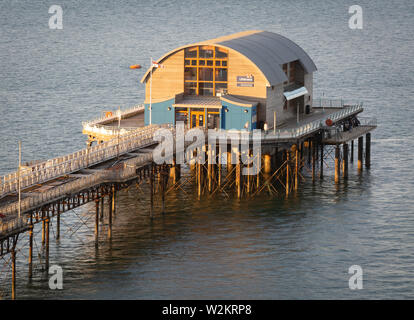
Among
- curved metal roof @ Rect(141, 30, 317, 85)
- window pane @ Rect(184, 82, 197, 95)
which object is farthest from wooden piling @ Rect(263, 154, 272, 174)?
window pane @ Rect(184, 82, 197, 95)

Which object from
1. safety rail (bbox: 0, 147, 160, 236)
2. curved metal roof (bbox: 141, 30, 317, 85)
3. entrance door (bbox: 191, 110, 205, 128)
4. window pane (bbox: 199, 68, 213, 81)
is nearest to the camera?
safety rail (bbox: 0, 147, 160, 236)

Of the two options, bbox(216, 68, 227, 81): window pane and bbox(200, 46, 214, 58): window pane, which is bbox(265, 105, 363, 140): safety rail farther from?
bbox(200, 46, 214, 58): window pane

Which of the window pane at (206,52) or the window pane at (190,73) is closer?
the window pane at (206,52)

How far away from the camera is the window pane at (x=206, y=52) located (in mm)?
123062

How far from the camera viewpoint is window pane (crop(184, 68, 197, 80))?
12462cm

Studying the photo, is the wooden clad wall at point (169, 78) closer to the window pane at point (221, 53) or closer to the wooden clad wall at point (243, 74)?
the window pane at point (221, 53)

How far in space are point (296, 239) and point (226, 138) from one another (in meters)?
18.3

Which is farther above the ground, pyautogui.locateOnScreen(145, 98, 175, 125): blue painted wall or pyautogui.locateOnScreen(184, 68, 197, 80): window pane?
pyautogui.locateOnScreen(184, 68, 197, 80): window pane

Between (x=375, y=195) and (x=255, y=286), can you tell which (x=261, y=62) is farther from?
(x=255, y=286)

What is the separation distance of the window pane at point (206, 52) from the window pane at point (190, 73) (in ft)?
6.52

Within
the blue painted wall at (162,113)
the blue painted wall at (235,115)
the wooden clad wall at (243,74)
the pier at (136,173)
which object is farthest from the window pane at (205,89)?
the pier at (136,173)

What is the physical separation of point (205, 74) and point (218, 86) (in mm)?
1968

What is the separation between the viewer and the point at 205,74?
408ft
